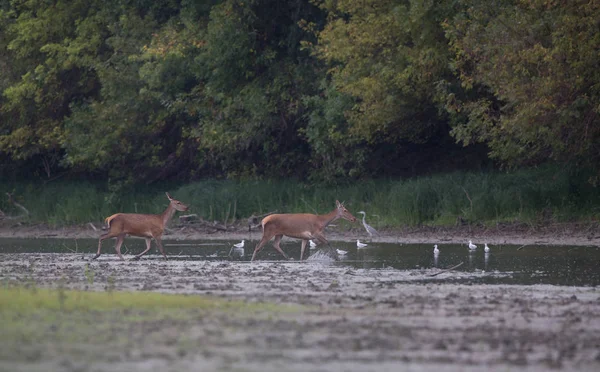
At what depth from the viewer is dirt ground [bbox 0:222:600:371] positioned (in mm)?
8453

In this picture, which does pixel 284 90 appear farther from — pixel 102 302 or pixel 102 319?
pixel 102 319

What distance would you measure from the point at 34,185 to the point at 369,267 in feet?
74.4

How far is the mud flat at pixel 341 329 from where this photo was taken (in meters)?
8.45

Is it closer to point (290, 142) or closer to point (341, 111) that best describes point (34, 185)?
point (290, 142)

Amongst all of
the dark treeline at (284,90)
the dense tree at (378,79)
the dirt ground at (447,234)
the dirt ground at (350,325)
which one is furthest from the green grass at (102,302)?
the dense tree at (378,79)

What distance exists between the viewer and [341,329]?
10016mm

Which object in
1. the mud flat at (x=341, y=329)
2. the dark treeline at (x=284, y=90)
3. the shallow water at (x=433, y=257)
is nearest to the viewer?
the mud flat at (x=341, y=329)

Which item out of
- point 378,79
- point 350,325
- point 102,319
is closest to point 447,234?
point 378,79

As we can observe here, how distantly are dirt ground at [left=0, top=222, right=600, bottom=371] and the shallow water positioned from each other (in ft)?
2.88

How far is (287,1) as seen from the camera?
32.5 metres

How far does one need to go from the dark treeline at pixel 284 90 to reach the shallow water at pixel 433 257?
3178 millimetres

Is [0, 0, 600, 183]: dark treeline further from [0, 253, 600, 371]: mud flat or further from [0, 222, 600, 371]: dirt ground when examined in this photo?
[0, 253, 600, 371]: mud flat

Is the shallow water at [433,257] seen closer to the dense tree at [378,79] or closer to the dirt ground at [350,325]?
the dirt ground at [350,325]

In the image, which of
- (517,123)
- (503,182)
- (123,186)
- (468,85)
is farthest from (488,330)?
(123,186)
